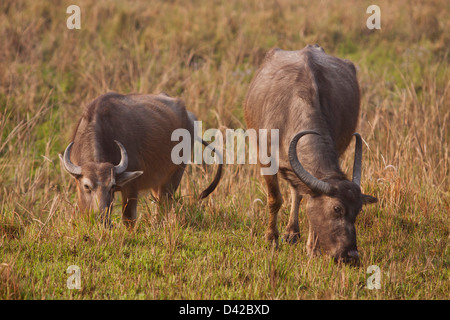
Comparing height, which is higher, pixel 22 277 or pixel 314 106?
pixel 314 106

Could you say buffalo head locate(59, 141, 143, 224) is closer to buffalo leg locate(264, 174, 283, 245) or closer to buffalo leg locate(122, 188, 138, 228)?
buffalo leg locate(122, 188, 138, 228)

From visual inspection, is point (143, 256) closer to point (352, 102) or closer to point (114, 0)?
point (352, 102)

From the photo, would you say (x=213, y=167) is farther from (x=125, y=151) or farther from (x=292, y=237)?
(x=292, y=237)

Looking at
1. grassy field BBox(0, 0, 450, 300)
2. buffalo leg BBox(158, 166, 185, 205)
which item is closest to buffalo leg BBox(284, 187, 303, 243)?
grassy field BBox(0, 0, 450, 300)

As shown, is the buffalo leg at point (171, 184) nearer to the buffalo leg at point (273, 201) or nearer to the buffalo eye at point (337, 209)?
the buffalo leg at point (273, 201)

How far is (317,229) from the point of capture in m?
4.98

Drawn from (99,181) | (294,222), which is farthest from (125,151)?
(294,222)

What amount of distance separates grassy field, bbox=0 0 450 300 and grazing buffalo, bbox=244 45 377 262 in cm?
25

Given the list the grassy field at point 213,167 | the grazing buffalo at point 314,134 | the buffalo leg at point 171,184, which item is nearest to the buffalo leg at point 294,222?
the grazing buffalo at point 314,134

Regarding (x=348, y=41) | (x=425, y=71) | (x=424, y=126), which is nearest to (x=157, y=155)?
(x=424, y=126)

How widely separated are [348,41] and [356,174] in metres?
8.32

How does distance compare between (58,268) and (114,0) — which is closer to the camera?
(58,268)

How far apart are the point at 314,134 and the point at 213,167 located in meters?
3.21

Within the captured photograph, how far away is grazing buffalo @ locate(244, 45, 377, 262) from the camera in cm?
486
